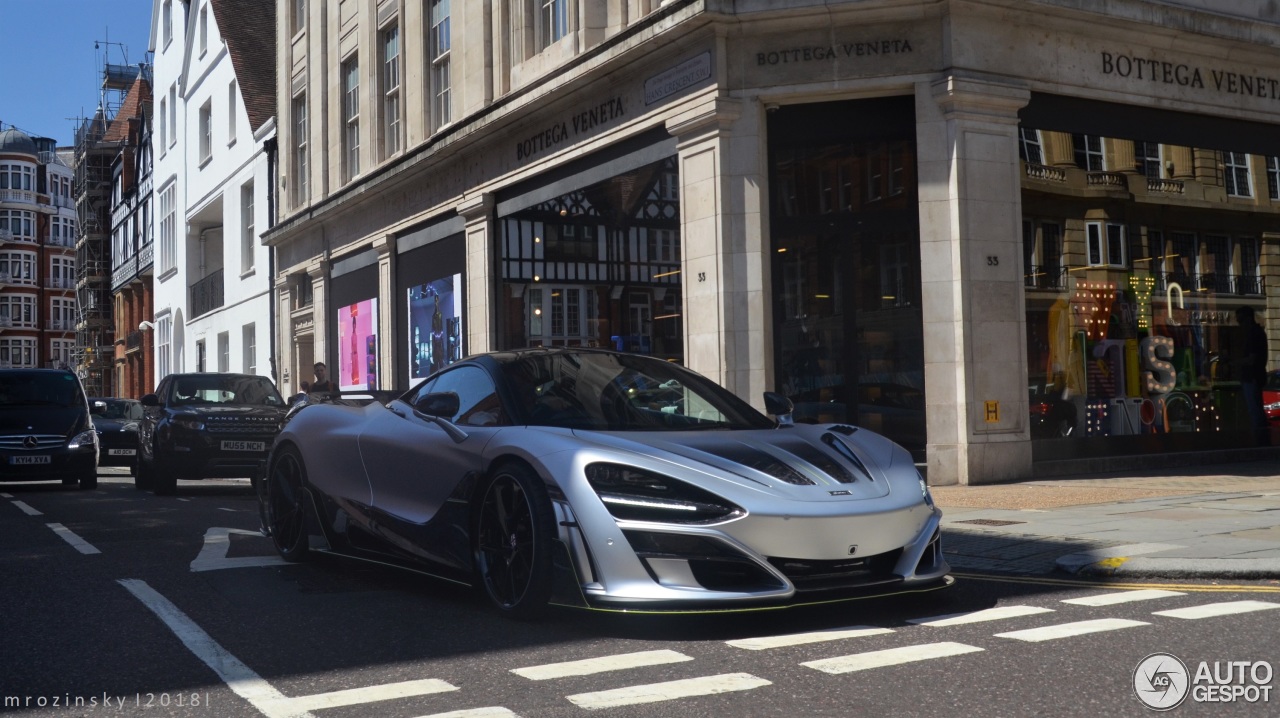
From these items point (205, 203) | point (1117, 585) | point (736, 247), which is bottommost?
point (1117, 585)

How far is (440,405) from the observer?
6.53 metres

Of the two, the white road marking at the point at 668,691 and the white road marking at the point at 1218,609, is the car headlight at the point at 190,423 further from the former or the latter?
the white road marking at the point at 1218,609

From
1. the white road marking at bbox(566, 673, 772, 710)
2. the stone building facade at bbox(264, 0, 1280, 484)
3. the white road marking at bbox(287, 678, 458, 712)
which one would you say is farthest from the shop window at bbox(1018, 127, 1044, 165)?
the white road marking at bbox(287, 678, 458, 712)

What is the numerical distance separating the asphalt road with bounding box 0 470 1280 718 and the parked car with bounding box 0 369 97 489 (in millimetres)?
10120

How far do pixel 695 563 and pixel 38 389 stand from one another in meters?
15.4

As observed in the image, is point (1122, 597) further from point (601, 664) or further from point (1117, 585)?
point (601, 664)

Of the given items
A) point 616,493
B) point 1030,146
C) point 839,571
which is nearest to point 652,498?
point 616,493

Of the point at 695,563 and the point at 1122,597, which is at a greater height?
the point at 695,563

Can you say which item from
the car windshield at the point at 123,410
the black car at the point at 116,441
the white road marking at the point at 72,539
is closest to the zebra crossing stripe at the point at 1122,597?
the white road marking at the point at 72,539

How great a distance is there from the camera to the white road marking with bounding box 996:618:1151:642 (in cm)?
517

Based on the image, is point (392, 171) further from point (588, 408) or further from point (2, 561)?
point (588, 408)

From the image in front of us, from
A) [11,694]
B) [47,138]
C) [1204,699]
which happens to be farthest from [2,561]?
[47,138]

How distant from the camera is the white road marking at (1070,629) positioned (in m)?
5.17

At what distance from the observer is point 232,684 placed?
4.53 metres
